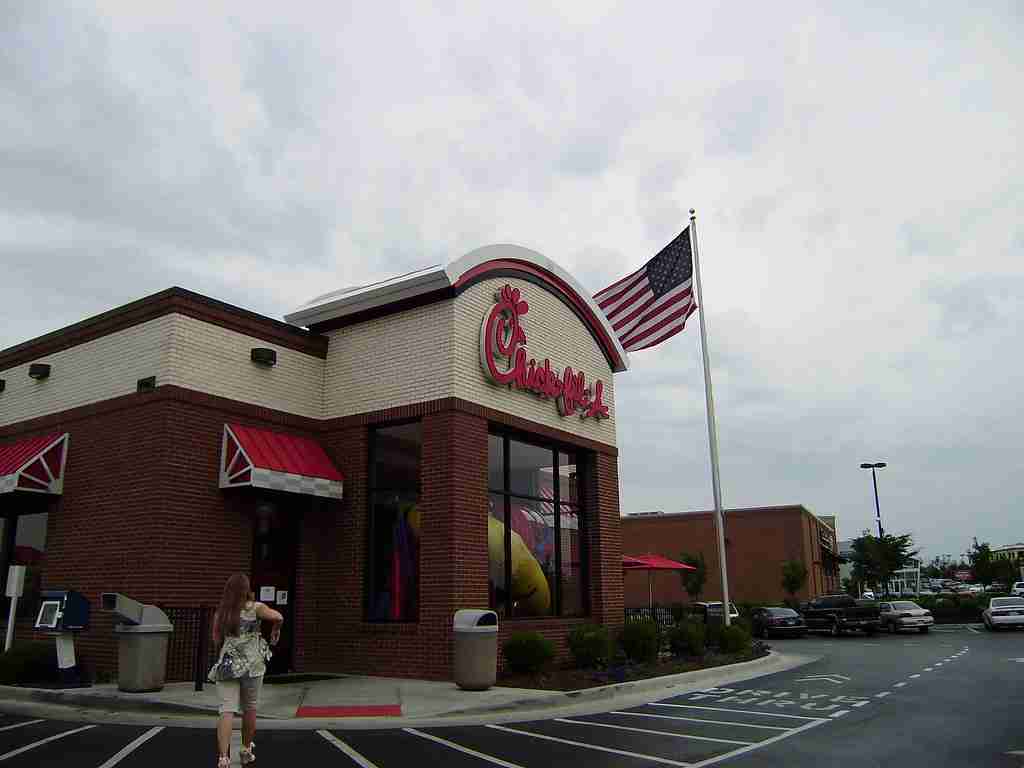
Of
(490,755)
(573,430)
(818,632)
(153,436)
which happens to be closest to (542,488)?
(573,430)

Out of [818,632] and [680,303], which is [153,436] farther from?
[818,632]

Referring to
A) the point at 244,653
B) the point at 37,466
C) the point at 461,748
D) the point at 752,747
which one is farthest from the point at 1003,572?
the point at 244,653

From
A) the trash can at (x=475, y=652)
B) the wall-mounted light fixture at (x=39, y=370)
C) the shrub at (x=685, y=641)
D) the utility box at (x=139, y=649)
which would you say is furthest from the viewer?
the shrub at (x=685, y=641)

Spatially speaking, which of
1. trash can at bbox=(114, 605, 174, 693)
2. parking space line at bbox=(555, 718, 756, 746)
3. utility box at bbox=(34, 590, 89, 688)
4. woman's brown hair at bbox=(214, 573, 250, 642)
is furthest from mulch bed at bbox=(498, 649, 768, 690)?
utility box at bbox=(34, 590, 89, 688)

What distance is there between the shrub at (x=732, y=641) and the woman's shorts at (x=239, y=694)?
14462 millimetres

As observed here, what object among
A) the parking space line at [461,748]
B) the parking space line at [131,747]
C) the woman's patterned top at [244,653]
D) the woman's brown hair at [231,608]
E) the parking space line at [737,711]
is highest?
the woman's brown hair at [231,608]

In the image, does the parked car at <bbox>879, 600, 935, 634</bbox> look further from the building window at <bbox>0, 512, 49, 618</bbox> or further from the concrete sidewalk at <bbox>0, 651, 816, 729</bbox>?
the building window at <bbox>0, 512, 49, 618</bbox>

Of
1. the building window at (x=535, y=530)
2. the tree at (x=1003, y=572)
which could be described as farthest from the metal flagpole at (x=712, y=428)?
the tree at (x=1003, y=572)

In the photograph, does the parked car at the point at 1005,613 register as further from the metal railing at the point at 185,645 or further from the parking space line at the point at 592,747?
the metal railing at the point at 185,645

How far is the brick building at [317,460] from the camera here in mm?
14945

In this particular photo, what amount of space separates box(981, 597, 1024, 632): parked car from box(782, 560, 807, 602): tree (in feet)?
37.3

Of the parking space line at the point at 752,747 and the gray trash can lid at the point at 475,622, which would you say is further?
the gray trash can lid at the point at 475,622

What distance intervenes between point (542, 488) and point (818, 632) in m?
23.7

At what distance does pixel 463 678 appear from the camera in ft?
43.8
